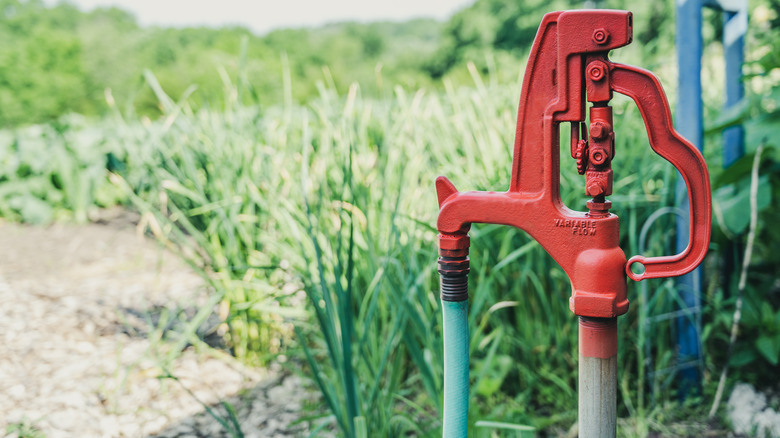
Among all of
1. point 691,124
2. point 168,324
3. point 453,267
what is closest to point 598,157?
point 453,267

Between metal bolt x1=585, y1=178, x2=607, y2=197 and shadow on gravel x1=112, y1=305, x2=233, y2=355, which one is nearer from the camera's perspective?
metal bolt x1=585, y1=178, x2=607, y2=197

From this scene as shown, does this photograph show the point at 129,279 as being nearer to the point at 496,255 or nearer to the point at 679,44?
the point at 496,255

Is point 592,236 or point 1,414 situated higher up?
point 592,236

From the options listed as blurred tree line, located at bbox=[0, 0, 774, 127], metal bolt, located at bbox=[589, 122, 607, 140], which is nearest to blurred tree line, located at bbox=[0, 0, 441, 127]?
blurred tree line, located at bbox=[0, 0, 774, 127]

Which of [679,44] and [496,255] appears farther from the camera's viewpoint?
[496,255]

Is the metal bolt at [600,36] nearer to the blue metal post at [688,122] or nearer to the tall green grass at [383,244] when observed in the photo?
the tall green grass at [383,244]

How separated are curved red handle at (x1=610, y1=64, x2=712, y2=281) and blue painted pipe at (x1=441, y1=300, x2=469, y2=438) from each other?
13.3 inches

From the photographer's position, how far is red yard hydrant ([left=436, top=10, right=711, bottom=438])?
30.5 inches

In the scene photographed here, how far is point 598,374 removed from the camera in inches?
Answer: 33.0

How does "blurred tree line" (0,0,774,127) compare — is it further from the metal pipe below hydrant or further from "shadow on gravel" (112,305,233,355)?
the metal pipe below hydrant

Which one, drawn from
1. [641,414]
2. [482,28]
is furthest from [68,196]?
[482,28]

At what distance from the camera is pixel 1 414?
1.68 metres

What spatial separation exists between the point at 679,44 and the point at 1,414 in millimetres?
2293

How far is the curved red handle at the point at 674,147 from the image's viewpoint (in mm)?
769
